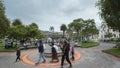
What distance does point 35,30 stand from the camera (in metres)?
40.7

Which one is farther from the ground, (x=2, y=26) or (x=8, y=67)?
(x=2, y=26)

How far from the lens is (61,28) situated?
129875 mm

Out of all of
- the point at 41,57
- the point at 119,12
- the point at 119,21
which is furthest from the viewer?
the point at 119,21

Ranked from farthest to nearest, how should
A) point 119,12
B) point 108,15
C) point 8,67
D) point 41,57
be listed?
point 108,15
point 119,12
point 41,57
point 8,67

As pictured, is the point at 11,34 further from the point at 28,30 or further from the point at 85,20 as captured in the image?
the point at 85,20

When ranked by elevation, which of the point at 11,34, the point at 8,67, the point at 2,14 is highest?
the point at 2,14

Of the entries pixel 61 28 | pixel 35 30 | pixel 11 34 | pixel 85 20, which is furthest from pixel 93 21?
pixel 61 28

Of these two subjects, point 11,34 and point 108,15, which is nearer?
point 108,15

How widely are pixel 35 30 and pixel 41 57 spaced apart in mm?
23886

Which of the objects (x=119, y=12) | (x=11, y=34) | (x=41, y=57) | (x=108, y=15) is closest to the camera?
(x=41, y=57)

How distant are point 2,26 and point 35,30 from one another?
11.7 meters

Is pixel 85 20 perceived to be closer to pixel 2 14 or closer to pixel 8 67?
pixel 2 14

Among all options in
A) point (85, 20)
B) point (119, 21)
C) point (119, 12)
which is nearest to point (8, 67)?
point (119, 12)

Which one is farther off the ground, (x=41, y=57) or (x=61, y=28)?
(x=61, y=28)
